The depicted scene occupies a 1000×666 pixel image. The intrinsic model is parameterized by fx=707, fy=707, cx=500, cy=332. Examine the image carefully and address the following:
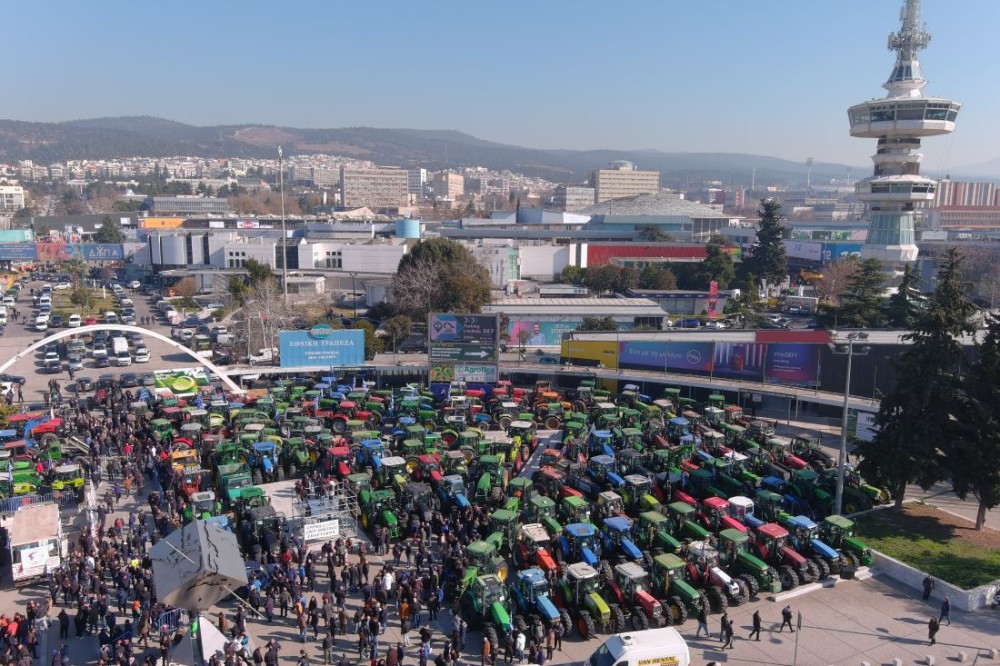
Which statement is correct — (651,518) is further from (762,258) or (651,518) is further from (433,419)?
(762,258)

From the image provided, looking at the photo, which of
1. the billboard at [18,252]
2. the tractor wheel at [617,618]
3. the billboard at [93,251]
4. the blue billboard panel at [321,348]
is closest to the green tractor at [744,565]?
the tractor wheel at [617,618]

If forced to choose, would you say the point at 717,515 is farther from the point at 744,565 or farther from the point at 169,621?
the point at 169,621

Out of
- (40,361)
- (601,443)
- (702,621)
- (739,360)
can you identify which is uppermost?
(739,360)

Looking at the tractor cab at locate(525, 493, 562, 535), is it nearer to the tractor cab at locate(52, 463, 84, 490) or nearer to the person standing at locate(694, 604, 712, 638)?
the person standing at locate(694, 604, 712, 638)

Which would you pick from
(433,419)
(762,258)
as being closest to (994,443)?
(433,419)

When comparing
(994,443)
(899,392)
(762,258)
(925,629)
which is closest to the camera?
(925,629)

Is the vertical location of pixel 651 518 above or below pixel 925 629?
above

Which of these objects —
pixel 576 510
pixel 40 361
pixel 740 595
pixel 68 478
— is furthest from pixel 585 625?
pixel 40 361

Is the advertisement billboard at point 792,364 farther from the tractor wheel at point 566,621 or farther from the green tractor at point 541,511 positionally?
the tractor wheel at point 566,621
